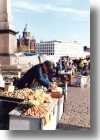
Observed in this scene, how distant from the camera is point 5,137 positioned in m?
2.11

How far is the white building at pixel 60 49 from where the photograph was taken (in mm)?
2121

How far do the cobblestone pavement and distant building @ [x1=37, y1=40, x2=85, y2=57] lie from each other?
0.58 ft

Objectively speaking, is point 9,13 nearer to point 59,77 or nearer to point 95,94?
point 59,77

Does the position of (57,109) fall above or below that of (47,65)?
below

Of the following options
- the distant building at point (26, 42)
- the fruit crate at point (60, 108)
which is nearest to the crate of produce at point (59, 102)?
the fruit crate at point (60, 108)

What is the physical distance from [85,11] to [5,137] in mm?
725

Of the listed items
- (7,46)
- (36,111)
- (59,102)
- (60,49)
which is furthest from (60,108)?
(7,46)

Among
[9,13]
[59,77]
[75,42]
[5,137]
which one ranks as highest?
[9,13]

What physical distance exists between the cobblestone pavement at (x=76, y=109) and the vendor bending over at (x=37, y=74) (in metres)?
0.12

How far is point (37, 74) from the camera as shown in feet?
7.09

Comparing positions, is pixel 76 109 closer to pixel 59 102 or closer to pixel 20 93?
pixel 59 102

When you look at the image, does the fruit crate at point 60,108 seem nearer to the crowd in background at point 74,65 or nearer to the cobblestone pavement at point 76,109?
the cobblestone pavement at point 76,109

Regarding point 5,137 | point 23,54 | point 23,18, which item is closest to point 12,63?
point 23,54

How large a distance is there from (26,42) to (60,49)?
17 centimetres
